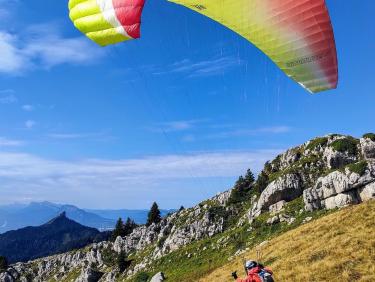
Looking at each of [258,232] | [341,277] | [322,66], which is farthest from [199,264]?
[322,66]

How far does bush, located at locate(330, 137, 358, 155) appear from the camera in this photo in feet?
239

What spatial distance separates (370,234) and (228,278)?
10.7 m

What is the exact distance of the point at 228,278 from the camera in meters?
32.2

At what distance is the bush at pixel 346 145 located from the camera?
72938mm

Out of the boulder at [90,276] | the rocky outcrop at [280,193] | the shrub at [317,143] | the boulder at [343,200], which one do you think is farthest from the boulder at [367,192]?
the boulder at [90,276]

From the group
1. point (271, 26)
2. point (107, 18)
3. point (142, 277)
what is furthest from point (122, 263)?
point (271, 26)

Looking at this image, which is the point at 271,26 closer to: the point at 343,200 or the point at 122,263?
the point at 343,200

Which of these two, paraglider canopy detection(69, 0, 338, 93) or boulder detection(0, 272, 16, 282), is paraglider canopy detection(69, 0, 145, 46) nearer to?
paraglider canopy detection(69, 0, 338, 93)

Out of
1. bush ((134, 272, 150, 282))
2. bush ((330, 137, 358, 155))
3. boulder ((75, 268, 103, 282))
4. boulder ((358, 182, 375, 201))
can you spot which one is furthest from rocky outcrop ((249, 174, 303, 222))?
boulder ((75, 268, 103, 282))

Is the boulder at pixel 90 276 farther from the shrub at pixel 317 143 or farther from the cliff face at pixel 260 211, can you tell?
the shrub at pixel 317 143

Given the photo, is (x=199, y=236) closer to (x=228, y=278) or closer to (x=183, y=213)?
(x=183, y=213)

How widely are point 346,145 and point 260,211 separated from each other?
17.9m

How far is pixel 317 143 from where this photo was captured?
83625 mm

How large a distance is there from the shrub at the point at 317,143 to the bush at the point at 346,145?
6.03m
